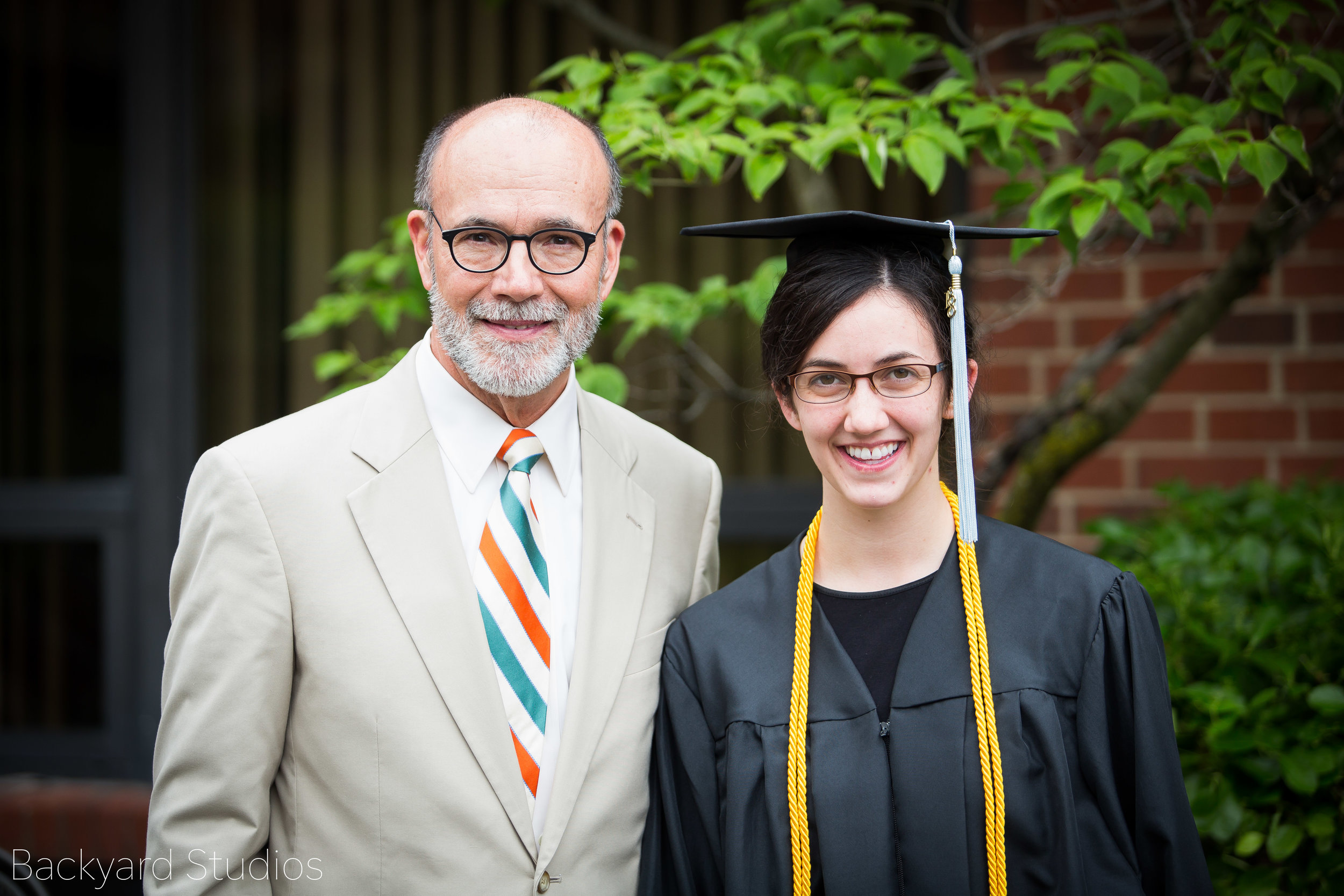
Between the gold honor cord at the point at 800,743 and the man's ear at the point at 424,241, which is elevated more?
the man's ear at the point at 424,241

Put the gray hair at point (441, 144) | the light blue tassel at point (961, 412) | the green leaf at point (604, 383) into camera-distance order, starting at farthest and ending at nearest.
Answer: the green leaf at point (604, 383) < the gray hair at point (441, 144) < the light blue tassel at point (961, 412)

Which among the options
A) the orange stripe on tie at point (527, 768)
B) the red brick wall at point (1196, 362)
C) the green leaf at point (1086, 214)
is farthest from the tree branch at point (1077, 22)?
the orange stripe on tie at point (527, 768)

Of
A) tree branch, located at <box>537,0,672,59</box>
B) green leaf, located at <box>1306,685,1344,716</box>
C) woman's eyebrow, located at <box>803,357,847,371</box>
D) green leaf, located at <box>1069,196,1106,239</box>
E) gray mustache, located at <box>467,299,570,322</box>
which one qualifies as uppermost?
tree branch, located at <box>537,0,672,59</box>

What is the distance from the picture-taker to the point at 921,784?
1.72m

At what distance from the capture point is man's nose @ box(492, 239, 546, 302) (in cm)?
191

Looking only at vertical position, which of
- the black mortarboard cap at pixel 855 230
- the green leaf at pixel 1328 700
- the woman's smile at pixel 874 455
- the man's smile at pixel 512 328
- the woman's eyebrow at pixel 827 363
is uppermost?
the black mortarboard cap at pixel 855 230

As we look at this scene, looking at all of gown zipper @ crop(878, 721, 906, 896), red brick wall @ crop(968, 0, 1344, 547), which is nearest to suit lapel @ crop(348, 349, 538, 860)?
gown zipper @ crop(878, 721, 906, 896)

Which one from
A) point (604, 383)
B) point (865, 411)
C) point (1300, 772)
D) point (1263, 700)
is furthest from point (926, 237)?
point (1300, 772)

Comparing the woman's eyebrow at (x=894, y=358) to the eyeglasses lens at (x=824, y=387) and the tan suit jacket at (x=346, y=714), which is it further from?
the tan suit jacket at (x=346, y=714)

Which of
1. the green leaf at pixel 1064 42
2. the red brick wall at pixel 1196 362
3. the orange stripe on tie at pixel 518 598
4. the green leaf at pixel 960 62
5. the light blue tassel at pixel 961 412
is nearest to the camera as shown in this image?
the light blue tassel at pixel 961 412

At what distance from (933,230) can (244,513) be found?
49.0 inches

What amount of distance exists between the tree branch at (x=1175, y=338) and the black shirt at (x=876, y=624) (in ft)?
3.31

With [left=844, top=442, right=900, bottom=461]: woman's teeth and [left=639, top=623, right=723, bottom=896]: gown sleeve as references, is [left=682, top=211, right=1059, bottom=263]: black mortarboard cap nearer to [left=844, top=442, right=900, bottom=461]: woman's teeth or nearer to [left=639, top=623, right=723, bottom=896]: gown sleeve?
[left=844, top=442, right=900, bottom=461]: woman's teeth

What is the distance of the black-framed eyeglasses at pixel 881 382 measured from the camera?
5.96 ft
